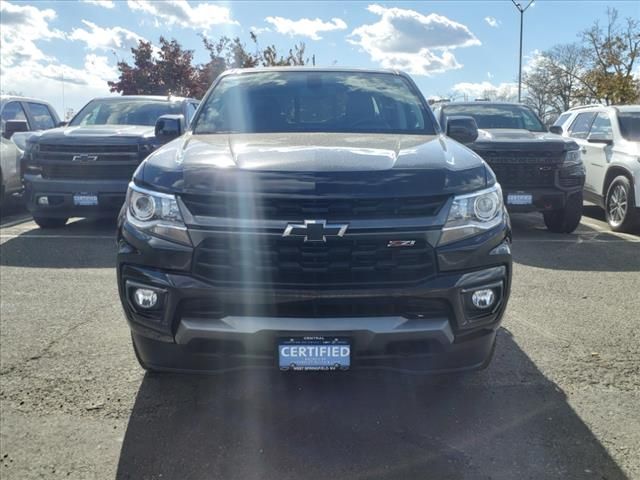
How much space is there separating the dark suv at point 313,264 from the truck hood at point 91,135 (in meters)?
4.99

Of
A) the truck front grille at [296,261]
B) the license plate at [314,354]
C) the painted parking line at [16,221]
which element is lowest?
the painted parking line at [16,221]

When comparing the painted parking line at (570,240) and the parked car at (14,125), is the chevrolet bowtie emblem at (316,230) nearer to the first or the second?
the painted parking line at (570,240)

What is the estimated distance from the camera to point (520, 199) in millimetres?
7609

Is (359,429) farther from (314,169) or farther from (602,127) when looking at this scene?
(602,127)

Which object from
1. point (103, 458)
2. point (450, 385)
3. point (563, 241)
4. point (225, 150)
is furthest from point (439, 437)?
point (563, 241)

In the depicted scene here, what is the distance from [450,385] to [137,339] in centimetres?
180

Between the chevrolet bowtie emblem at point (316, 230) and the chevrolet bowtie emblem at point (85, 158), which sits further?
the chevrolet bowtie emblem at point (85, 158)

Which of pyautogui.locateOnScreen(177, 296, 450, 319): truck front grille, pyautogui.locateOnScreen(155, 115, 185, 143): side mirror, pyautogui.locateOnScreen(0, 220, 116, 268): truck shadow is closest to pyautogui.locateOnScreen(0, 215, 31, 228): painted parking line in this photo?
pyautogui.locateOnScreen(0, 220, 116, 268): truck shadow

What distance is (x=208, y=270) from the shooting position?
2762 millimetres

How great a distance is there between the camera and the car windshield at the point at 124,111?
28.8 feet

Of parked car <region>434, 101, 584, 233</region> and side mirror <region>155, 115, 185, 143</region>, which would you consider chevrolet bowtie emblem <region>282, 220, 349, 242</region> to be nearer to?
side mirror <region>155, 115, 185, 143</region>

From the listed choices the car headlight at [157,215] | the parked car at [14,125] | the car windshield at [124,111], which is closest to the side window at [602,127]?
the car windshield at [124,111]

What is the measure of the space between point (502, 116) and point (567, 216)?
7.20 ft

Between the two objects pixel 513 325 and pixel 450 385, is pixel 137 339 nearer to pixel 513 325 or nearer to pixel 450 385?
pixel 450 385
